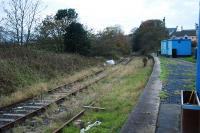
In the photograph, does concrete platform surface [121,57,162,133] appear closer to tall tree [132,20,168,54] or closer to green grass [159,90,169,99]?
green grass [159,90,169,99]

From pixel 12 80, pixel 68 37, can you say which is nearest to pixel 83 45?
pixel 68 37

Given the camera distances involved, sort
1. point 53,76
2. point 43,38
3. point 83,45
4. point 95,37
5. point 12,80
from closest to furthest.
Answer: point 12,80 < point 53,76 < point 43,38 < point 83,45 < point 95,37

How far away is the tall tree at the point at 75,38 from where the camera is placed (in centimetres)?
3997

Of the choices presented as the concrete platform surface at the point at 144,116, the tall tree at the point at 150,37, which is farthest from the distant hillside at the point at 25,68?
the tall tree at the point at 150,37

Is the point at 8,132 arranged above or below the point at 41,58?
below

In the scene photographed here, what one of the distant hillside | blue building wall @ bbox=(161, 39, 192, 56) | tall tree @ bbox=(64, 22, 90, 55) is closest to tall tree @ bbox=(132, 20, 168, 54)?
blue building wall @ bbox=(161, 39, 192, 56)

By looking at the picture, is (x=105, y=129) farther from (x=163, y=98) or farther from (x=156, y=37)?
(x=156, y=37)

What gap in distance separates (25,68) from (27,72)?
1.50ft

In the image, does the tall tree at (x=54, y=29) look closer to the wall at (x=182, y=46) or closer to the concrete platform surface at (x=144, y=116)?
the wall at (x=182, y=46)

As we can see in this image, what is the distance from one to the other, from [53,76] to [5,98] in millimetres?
8794

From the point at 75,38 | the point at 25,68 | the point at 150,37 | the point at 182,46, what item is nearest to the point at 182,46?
the point at 182,46

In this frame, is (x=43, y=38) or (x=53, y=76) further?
(x=43, y=38)

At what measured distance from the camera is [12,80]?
17266 mm

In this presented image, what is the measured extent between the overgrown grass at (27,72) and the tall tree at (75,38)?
9.87m
